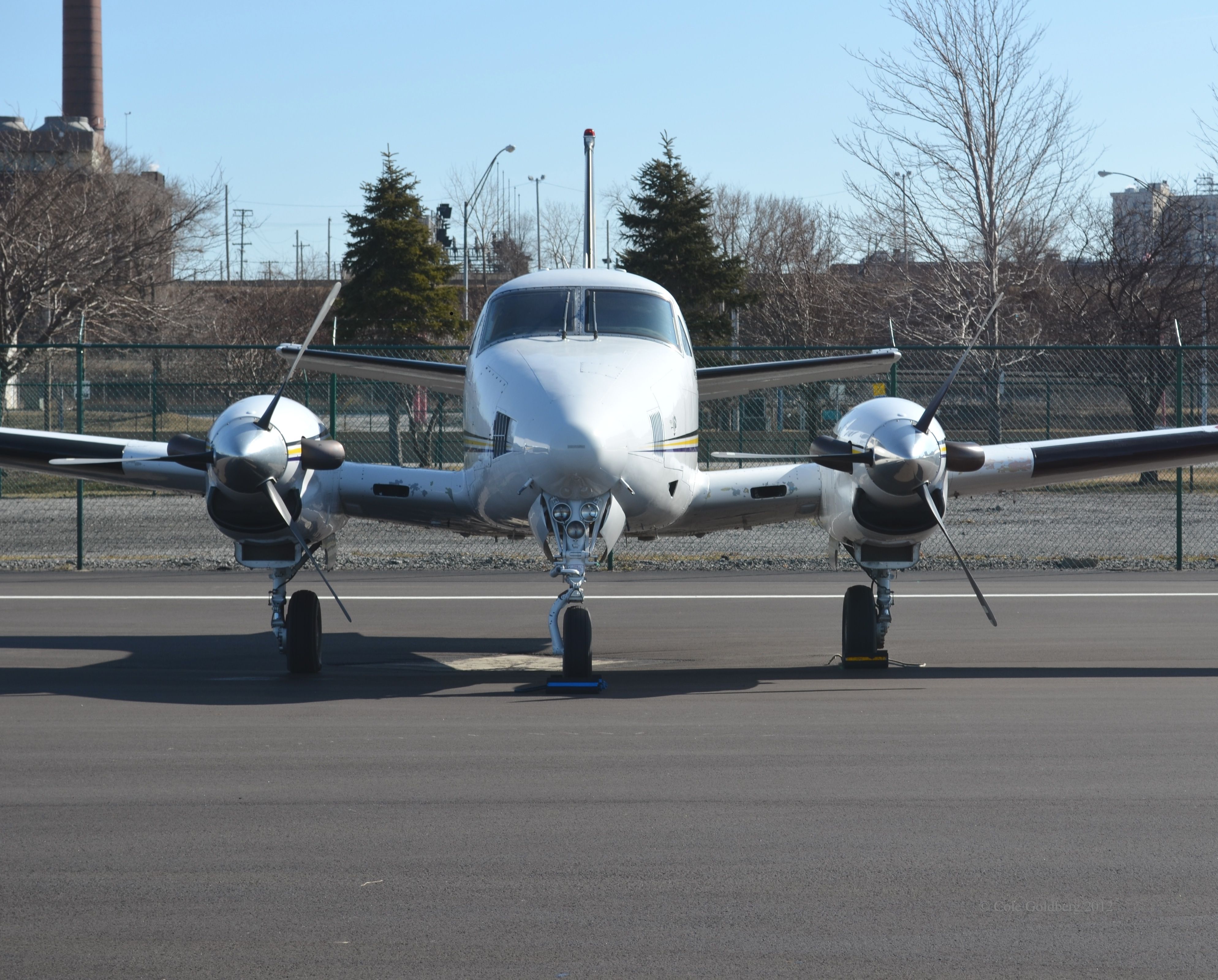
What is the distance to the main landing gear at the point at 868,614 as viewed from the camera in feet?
30.6

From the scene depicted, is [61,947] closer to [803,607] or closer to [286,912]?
[286,912]

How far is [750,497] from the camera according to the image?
9.50 m

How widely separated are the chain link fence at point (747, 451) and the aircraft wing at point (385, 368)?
4085 millimetres

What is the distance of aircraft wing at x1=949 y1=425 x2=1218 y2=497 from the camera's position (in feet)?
31.5

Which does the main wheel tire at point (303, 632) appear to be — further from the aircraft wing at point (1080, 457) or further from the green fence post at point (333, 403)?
the green fence post at point (333, 403)

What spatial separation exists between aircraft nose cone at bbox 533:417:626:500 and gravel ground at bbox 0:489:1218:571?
24.7 feet

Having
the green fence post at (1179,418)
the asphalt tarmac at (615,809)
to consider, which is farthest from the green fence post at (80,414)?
the green fence post at (1179,418)

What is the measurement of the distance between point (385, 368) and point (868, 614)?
174 inches

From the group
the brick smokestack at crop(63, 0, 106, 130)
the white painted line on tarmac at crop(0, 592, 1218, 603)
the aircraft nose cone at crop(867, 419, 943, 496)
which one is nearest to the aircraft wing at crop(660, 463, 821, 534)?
the aircraft nose cone at crop(867, 419, 943, 496)

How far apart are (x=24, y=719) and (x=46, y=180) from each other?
32627 mm

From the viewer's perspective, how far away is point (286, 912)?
14.1ft

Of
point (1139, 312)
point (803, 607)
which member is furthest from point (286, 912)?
point (1139, 312)

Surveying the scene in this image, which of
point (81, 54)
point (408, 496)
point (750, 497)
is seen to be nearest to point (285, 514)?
point (408, 496)

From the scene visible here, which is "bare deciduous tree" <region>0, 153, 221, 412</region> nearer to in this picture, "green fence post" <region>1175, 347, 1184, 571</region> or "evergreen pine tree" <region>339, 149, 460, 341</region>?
"evergreen pine tree" <region>339, 149, 460, 341</region>
